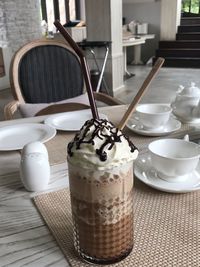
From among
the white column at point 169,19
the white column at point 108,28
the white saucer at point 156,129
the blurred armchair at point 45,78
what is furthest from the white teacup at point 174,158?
the white column at point 169,19

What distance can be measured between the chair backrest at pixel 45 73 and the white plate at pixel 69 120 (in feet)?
2.12

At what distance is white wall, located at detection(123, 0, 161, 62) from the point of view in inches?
307

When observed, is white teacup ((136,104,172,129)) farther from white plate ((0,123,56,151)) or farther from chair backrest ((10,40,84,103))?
chair backrest ((10,40,84,103))

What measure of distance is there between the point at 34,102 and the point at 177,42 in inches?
250

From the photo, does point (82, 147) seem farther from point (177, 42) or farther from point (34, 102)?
point (177, 42)

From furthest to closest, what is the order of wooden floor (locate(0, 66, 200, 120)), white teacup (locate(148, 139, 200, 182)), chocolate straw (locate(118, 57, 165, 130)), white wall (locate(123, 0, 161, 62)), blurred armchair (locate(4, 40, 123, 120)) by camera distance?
white wall (locate(123, 0, 161, 62)) < wooden floor (locate(0, 66, 200, 120)) < blurred armchair (locate(4, 40, 123, 120)) < white teacup (locate(148, 139, 200, 182)) < chocolate straw (locate(118, 57, 165, 130))

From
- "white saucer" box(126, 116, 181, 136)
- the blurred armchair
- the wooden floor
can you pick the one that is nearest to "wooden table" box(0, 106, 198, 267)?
"white saucer" box(126, 116, 181, 136)

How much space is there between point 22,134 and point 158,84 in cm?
459

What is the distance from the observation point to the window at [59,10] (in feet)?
25.7

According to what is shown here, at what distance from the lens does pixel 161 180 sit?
2.42ft

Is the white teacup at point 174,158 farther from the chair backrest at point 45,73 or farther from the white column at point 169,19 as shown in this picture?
the white column at point 169,19

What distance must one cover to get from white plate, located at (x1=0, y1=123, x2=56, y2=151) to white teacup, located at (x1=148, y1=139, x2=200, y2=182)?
40 cm

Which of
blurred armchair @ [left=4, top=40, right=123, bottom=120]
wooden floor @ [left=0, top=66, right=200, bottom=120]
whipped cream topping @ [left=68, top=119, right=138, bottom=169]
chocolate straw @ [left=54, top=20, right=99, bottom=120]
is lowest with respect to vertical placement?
wooden floor @ [left=0, top=66, right=200, bottom=120]

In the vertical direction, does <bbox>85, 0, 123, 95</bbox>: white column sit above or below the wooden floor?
above
